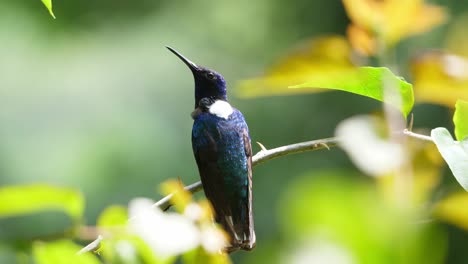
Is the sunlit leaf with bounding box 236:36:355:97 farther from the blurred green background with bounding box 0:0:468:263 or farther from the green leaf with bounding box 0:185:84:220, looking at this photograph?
the blurred green background with bounding box 0:0:468:263

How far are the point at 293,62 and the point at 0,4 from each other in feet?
17.4

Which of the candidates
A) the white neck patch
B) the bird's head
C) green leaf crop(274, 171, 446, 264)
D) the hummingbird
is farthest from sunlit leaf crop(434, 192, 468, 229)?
the bird's head

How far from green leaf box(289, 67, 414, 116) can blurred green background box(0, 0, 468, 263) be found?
12.2ft

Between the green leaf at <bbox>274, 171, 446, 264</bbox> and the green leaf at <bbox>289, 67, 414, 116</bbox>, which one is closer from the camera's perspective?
the green leaf at <bbox>274, 171, 446, 264</bbox>

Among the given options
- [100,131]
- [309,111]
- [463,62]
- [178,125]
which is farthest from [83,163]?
[463,62]

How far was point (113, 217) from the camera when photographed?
1.38ft

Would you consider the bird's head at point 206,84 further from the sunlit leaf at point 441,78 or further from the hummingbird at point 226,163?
the sunlit leaf at point 441,78

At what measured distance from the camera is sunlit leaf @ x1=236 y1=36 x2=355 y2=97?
1.63 feet

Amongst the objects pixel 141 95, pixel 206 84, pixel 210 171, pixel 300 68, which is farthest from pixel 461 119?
pixel 141 95

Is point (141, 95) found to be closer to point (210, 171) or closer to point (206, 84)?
point (206, 84)

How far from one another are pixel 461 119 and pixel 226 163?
135cm

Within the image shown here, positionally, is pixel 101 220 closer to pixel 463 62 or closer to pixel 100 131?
pixel 463 62

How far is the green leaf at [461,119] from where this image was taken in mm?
583

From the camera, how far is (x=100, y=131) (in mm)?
5043
